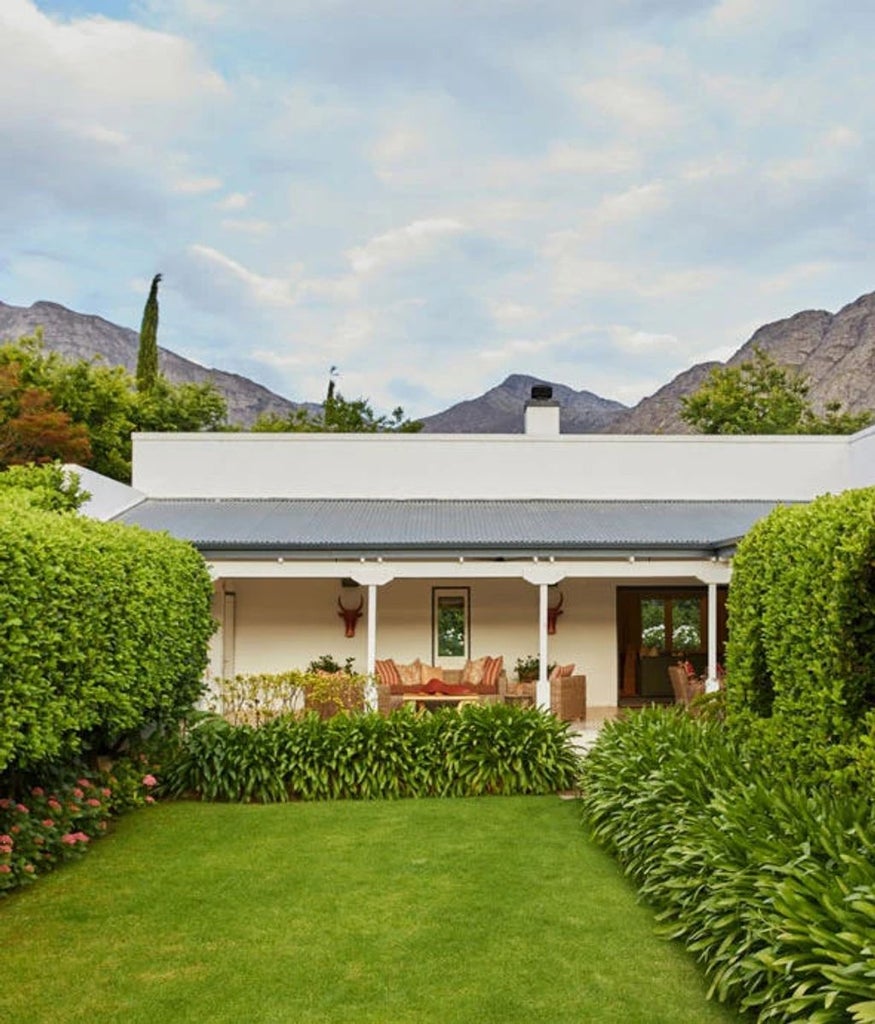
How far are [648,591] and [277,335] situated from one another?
152 feet

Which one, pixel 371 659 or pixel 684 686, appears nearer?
pixel 371 659

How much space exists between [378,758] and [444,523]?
5494 mm

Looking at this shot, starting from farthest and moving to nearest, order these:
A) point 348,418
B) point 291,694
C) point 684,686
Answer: point 348,418 → point 684,686 → point 291,694

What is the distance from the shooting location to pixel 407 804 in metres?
9.95

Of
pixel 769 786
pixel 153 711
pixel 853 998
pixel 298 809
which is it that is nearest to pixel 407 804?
pixel 298 809

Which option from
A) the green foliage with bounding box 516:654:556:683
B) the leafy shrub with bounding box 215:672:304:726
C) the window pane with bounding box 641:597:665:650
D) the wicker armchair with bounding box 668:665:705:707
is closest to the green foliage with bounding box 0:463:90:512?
the leafy shrub with bounding box 215:672:304:726

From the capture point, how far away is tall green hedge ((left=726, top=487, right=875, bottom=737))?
5566 mm

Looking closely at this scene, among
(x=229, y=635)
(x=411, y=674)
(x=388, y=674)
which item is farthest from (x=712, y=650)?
(x=229, y=635)

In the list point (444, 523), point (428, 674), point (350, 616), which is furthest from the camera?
point (350, 616)

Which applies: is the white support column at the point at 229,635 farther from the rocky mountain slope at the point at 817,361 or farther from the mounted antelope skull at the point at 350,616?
the rocky mountain slope at the point at 817,361

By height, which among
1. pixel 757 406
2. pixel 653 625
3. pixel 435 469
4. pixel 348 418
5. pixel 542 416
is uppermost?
pixel 348 418

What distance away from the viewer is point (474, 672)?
15.4 m

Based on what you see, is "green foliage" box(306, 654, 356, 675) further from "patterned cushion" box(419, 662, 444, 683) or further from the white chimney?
the white chimney

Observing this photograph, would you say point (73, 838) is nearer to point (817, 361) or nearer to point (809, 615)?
point (809, 615)
